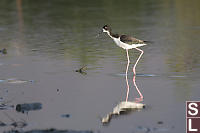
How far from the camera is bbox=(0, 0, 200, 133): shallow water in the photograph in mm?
8227

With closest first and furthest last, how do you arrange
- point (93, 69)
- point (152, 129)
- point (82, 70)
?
1. point (152, 129)
2. point (82, 70)
3. point (93, 69)

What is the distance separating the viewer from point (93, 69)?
12.5 metres

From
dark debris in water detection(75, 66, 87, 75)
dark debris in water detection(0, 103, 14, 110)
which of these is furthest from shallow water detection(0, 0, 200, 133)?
dark debris in water detection(75, 66, 87, 75)

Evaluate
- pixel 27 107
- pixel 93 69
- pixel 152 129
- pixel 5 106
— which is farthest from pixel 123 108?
pixel 93 69

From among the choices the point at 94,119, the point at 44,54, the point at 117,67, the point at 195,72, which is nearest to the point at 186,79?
the point at 195,72

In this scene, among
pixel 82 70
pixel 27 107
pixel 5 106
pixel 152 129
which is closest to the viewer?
pixel 152 129

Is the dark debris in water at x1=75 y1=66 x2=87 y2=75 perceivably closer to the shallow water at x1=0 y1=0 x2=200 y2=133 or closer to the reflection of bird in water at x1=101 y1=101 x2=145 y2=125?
the shallow water at x1=0 y1=0 x2=200 y2=133

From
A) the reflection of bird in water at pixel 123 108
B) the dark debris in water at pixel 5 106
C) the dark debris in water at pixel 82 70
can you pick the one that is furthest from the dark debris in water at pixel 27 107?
the dark debris in water at pixel 82 70

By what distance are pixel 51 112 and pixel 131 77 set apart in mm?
3348

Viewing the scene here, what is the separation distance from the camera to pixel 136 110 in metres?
8.66

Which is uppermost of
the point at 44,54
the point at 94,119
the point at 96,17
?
the point at 96,17

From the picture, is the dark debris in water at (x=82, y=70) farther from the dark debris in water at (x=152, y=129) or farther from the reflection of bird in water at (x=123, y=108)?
the dark debris in water at (x=152, y=129)

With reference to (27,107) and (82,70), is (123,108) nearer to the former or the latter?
(27,107)

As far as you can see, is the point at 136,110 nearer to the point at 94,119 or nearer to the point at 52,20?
the point at 94,119
